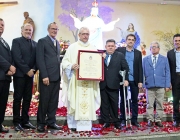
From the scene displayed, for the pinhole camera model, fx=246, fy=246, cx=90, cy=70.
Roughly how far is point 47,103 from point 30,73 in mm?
480

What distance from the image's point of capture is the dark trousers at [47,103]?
3.40m

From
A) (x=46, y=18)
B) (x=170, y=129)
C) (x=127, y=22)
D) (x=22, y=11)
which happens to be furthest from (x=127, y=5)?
(x=170, y=129)

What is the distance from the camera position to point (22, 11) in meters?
8.91

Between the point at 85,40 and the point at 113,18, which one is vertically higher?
the point at 113,18

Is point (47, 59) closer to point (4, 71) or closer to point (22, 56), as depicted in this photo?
point (22, 56)

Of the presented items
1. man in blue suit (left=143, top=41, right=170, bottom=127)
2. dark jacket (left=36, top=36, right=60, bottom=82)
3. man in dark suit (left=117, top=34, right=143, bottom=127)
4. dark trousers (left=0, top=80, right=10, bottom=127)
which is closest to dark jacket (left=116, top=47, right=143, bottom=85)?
man in dark suit (left=117, top=34, right=143, bottom=127)

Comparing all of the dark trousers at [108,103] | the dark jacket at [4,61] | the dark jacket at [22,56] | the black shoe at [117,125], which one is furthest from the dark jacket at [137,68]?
the dark jacket at [4,61]

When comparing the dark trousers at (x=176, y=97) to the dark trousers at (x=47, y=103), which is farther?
the dark trousers at (x=176, y=97)

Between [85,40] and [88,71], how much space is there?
0.47 metres

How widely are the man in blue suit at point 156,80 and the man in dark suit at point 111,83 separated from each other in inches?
20.9

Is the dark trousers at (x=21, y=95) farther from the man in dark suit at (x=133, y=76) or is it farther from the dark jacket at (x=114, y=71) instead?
the man in dark suit at (x=133, y=76)

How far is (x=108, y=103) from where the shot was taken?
381 cm

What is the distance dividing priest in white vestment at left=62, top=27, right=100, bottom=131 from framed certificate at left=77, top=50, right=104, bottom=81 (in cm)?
12

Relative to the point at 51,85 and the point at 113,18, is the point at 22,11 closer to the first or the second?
the point at 113,18
